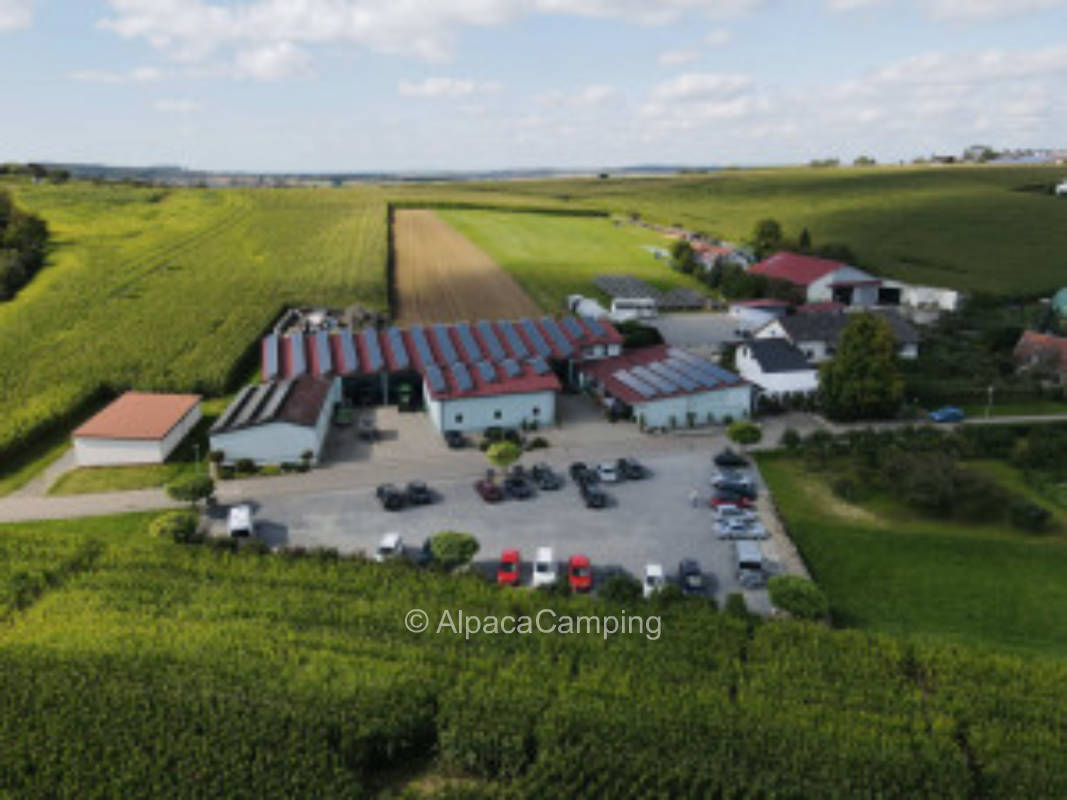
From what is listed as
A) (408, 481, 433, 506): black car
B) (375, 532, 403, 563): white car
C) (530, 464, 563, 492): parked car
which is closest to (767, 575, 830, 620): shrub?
(530, 464, 563, 492): parked car

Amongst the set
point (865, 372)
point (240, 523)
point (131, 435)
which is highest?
point (865, 372)

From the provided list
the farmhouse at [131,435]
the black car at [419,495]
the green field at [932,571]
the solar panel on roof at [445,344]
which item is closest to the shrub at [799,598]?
the green field at [932,571]

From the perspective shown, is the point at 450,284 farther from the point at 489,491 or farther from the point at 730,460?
the point at 489,491

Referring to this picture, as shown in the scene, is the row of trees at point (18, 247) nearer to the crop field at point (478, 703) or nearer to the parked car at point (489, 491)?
the crop field at point (478, 703)

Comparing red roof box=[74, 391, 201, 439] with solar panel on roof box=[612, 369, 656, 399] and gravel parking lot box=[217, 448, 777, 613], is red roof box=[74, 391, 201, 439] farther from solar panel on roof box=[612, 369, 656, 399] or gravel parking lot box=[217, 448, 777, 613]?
solar panel on roof box=[612, 369, 656, 399]

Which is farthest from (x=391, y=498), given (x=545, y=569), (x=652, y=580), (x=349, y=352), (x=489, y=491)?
(x=349, y=352)
